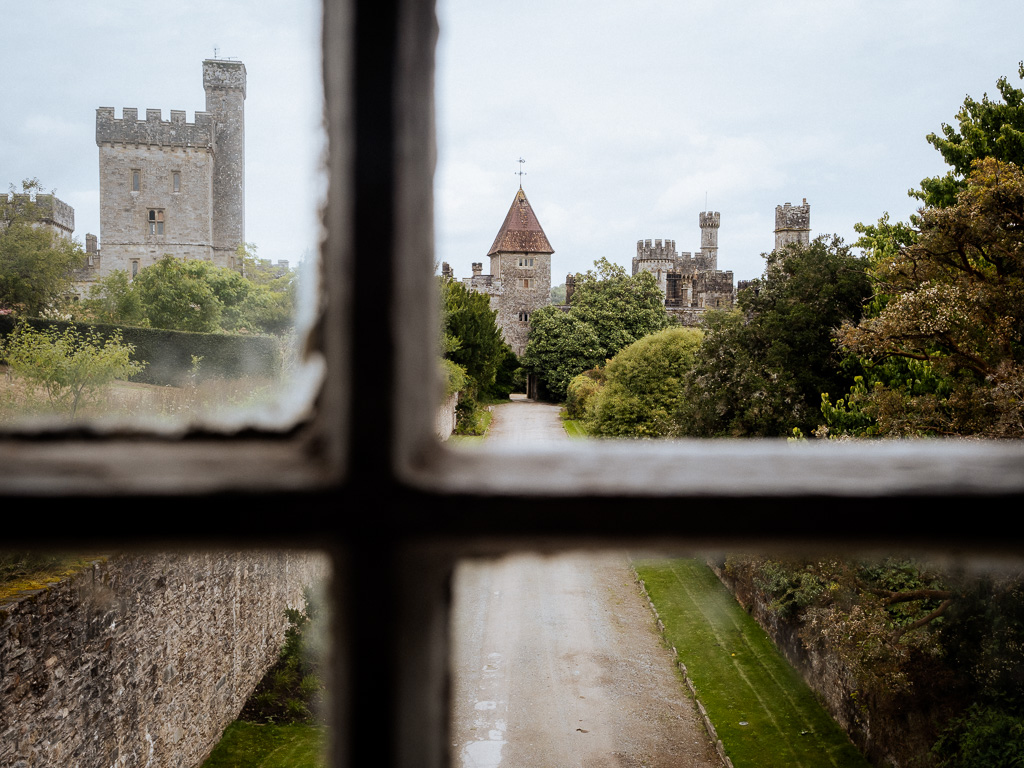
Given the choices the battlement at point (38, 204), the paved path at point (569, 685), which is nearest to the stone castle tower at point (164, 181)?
the battlement at point (38, 204)

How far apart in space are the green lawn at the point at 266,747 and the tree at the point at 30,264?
4.09 metres

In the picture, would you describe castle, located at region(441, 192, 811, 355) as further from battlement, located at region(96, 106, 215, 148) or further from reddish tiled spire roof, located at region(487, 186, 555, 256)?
battlement, located at region(96, 106, 215, 148)

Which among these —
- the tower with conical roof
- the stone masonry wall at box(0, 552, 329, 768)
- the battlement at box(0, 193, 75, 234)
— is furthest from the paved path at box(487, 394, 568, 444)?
the battlement at box(0, 193, 75, 234)

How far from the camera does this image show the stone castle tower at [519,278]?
3816 centimetres

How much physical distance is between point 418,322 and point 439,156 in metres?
0.12

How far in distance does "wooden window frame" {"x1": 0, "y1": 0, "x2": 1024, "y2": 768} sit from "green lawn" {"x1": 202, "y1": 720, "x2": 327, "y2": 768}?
6738 mm

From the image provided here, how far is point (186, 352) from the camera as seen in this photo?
6.84 ft

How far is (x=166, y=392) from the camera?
0.92 m

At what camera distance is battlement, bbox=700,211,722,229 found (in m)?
43.6

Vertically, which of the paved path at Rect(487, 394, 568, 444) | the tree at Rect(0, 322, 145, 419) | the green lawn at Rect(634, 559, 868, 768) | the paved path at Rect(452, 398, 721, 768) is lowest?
the paved path at Rect(452, 398, 721, 768)

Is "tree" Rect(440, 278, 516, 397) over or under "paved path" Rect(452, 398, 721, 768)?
over

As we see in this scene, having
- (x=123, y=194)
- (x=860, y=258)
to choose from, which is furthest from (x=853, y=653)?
(x=123, y=194)

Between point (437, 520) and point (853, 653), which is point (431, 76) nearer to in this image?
point (437, 520)

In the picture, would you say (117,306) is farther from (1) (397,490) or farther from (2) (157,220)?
(1) (397,490)
